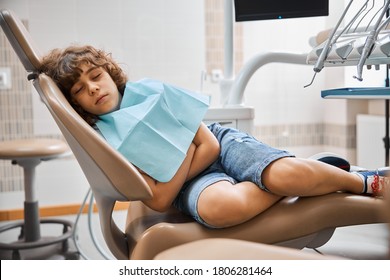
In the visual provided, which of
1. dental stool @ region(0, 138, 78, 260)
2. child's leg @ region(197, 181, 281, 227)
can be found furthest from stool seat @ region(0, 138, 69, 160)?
child's leg @ region(197, 181, 281, 227)

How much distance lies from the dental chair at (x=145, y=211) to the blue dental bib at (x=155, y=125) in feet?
0.38

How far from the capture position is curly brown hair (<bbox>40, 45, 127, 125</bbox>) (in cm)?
104

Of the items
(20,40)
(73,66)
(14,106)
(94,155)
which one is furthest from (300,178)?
(14,106)

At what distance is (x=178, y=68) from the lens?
1.65 meters

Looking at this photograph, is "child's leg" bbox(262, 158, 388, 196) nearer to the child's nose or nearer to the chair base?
the child's nose

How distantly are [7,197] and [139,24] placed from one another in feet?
2.74

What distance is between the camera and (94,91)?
1.05 meters

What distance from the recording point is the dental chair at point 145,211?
855 mm

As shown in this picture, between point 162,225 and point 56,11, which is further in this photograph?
point 56,11

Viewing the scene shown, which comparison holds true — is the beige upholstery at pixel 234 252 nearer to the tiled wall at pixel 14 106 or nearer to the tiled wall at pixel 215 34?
the tiled wall at pixel 14 106

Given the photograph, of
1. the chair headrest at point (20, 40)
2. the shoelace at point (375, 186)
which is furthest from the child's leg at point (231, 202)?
the chair headrest at point (20, 40)

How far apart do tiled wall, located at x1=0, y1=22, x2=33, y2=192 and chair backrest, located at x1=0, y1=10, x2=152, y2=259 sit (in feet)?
1.37
